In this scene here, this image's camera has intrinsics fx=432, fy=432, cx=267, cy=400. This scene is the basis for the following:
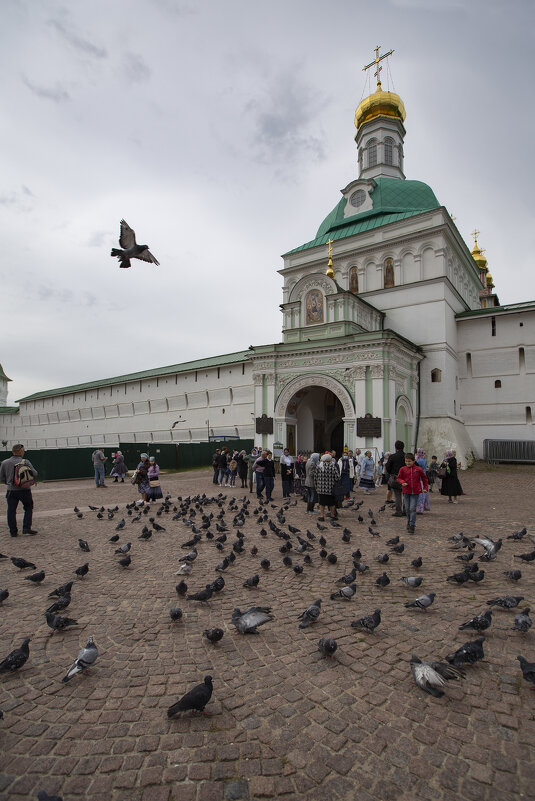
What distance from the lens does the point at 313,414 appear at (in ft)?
99.4

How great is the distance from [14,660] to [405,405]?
25.1 metres

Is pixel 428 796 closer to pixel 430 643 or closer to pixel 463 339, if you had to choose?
pixel 430 643

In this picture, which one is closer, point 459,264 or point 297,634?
point 297,634

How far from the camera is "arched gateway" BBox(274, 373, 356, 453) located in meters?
25.1

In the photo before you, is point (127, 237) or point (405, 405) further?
point (405, 405)

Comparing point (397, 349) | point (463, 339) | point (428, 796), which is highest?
point (463, 339)

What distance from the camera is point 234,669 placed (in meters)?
3.74

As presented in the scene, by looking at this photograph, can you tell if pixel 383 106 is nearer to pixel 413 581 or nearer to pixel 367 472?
pixel 367 472

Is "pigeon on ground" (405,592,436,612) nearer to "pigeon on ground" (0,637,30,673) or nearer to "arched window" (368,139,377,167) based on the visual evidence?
"pigeon on ground" (0,637,30,673)

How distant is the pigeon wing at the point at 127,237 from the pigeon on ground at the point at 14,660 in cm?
828

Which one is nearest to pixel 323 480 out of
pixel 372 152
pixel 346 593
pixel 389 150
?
pixel 346 593

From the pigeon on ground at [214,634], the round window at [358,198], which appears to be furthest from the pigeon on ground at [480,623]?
the round window at [358,198]

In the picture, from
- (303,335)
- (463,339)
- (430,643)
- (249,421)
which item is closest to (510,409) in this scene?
(463,339)

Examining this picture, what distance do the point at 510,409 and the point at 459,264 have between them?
465 inches
